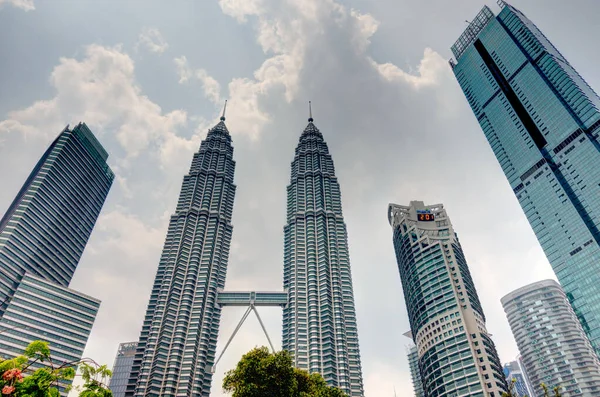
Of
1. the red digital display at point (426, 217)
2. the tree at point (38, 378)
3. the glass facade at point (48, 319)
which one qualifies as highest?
the red digital display at point (426, 217)

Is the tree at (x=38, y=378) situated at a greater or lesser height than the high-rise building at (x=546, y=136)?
lesser

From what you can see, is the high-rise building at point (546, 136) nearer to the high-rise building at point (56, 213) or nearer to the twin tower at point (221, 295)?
the twin tower at point (221, 295)

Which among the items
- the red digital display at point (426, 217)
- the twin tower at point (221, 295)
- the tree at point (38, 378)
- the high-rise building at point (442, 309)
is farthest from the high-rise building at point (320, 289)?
the tree at point (38, 378)

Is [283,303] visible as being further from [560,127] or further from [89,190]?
[560,127]

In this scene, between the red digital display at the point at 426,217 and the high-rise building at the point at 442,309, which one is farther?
the red digital display at the point at 426,217

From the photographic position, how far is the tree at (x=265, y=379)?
2421 inches

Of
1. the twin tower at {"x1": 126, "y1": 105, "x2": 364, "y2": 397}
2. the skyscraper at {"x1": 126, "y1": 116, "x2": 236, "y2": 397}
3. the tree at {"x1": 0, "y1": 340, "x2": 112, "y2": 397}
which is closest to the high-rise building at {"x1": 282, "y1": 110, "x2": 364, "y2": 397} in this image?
Result: the twin tower at {"x1": 126, "y1": 105, "x2": 364, "y2": 397}

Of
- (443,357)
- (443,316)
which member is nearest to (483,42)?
(443,316)

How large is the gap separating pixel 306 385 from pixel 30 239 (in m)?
124

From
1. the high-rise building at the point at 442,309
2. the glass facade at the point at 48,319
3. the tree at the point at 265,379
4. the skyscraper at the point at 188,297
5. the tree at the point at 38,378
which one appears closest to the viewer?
the tree at the point at 38,378

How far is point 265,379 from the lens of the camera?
62.0 meters

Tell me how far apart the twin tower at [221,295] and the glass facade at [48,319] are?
68.7 ft

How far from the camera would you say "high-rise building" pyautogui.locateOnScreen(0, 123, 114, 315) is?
136500mm

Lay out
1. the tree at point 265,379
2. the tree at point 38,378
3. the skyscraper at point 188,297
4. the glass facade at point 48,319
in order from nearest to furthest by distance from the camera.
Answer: the tree at point 38,378 → the tree at point 265,379 → the glass facade at point 48,319 → the skyscraper at point 188,297
